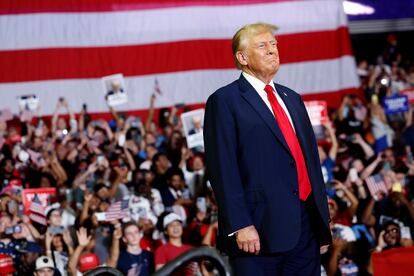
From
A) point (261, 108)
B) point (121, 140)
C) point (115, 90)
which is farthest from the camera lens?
point (115, 90)

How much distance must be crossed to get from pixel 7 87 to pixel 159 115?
1.74 m

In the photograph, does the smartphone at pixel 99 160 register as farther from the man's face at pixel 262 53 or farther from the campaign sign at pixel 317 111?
the man's face at pixel 262 53

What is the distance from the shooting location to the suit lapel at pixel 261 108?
3.02m

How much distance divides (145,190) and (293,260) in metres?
4.71

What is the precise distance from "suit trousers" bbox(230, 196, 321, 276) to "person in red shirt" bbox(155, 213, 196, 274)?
3.22 metres

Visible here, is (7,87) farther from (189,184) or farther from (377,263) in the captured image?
(377,263)

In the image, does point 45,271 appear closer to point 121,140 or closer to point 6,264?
point 6,264

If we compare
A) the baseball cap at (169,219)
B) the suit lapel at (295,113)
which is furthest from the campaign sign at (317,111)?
the suit lapel at (295,113)

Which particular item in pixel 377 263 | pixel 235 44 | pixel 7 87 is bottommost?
pixel 377 263

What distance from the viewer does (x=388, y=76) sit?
1171 cm

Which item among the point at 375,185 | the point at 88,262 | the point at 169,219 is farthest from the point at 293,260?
the point at 375,185

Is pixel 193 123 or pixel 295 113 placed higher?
pixel 193 123

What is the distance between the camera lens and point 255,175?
3.00 metres

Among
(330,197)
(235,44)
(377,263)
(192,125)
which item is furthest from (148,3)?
(235,44)
